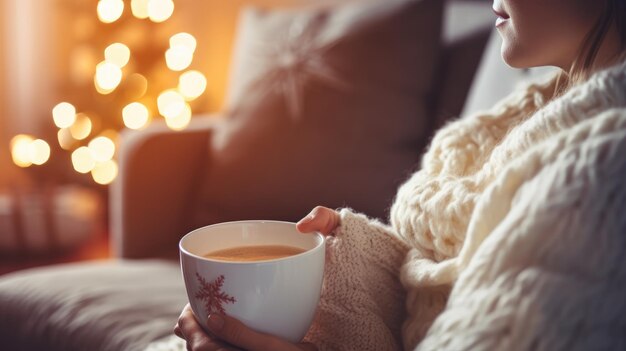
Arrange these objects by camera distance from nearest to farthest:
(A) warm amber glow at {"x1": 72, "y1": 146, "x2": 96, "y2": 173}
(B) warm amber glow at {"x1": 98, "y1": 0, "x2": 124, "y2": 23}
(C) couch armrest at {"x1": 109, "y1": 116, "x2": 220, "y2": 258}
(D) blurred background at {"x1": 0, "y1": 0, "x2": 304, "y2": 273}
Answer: (C) couch armrest at {"x1": 109, "y1": 116, "x2": 220, "y2": 258}
(D) blurred background at {"x1": 0, "y1": 0, "x2": 304, "y2": 273}
(B) warm amber glow at {"x1": 98, "y1": 0, "x2": 124, "y2": 23}
(A) warm amber glow at {"x1": 72, "y1": 146, "x2": 96, "y2": 173}

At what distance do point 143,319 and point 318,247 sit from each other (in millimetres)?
524

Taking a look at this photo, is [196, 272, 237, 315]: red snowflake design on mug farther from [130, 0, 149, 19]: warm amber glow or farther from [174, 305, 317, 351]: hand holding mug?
[130, 0, 149, 19]: warm amber glow

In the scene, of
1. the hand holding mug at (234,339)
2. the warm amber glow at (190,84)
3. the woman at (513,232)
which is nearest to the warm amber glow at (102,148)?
the warm amber glow at (190,84)

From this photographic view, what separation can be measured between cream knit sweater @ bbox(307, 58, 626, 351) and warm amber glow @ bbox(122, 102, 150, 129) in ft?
5.98

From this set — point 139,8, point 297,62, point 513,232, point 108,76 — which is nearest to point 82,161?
point 108,76

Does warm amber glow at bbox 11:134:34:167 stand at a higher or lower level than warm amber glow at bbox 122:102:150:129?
lower

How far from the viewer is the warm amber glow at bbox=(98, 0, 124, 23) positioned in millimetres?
2340

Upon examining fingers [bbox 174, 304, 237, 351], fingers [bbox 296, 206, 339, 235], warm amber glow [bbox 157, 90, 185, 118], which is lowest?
fingers [bbox 174, 304, 237, 351]

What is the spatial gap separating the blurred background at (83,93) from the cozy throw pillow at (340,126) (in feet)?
3.54

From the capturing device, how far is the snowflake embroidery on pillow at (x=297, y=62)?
135 cm

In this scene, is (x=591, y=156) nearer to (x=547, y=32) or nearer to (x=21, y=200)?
(x=547, y=32)

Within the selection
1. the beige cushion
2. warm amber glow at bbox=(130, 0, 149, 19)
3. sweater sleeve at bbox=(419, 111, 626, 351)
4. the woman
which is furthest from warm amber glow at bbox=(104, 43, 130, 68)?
sweater sleeve at bbox=(419, 111, 626, 351)

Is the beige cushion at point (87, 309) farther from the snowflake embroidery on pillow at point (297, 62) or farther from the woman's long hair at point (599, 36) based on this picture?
the woman's long hair at point (599, 36)

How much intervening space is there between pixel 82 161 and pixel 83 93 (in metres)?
0.29
